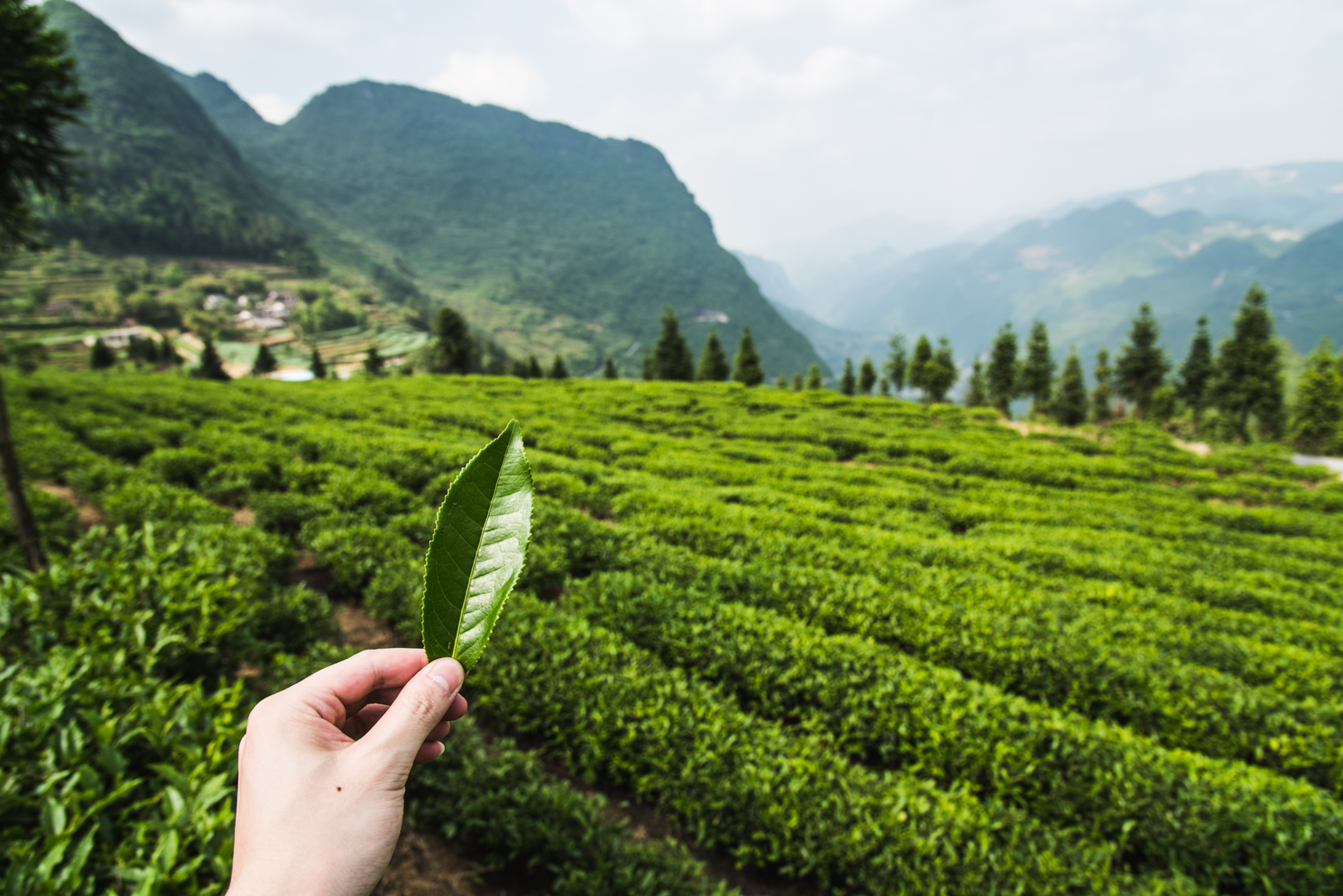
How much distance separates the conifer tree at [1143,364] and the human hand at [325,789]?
43.7 metres

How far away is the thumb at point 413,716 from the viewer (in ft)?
2.78

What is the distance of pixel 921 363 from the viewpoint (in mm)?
39812

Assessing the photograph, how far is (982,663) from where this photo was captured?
492cm

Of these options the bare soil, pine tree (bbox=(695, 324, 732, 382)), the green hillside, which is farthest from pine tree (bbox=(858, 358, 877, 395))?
the green hillside

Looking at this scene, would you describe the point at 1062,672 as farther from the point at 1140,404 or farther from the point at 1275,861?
the point at 1140,404

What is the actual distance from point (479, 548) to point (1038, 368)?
44.8 metres

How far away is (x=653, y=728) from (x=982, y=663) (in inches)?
132

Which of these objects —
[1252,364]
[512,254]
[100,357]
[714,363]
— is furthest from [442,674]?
[512,254]

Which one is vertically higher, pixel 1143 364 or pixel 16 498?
pixel 1143 364

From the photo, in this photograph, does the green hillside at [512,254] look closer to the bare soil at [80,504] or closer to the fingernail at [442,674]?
the bare soil at [80,504]

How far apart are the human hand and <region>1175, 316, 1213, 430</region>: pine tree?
48.2 metres

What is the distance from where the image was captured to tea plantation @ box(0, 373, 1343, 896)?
2.61 metres

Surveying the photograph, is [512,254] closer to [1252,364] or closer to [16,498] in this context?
[1252,364]

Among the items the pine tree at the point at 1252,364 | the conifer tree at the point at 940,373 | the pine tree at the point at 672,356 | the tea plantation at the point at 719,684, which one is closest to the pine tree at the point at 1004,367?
the conifer tree at the point at 940,373
